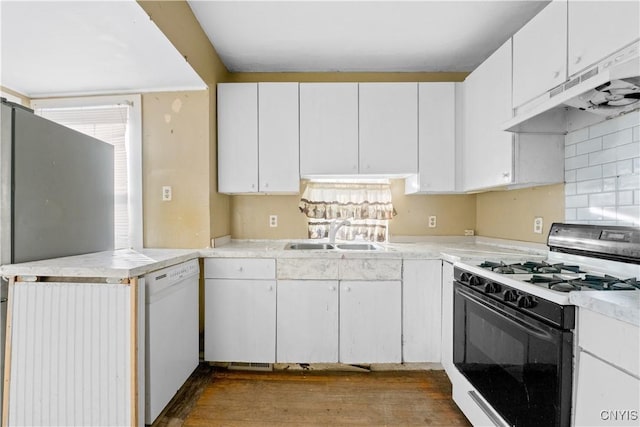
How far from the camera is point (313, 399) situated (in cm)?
Answer: 185

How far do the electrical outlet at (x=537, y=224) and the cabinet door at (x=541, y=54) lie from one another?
32.5 inches

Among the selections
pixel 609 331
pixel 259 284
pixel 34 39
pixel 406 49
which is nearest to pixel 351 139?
pixel 406 49

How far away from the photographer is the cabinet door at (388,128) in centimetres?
236

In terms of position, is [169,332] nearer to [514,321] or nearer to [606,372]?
[514,321]

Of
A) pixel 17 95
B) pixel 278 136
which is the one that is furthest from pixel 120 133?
pixel 278 136

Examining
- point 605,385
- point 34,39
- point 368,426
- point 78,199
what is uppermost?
point 34,39

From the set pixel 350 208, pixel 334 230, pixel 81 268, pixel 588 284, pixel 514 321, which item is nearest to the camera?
pixel 588 284

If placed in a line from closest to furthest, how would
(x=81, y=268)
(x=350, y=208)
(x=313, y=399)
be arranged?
(x=81, y=268) → (x=313, y=399) → (x=350, y=208)

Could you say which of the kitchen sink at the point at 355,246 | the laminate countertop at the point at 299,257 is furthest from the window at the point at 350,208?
the laminate countertop at the point at 299,257

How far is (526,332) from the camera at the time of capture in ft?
3.80

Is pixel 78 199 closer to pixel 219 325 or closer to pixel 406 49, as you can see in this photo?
pixel 219 325

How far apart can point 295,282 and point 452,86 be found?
2.01 meters

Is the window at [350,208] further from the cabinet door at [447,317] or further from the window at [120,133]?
the window at [120,133]

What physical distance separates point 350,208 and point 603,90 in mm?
1842
